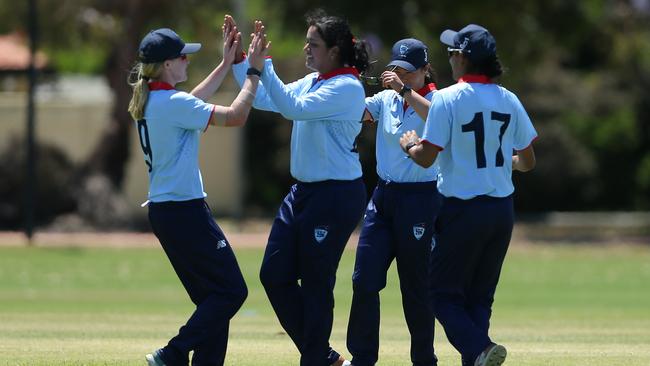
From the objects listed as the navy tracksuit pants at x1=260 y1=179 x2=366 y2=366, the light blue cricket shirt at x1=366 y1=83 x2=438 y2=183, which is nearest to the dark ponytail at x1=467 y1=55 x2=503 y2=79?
the light blue cricket shirt at x1=366 y1=83 x2=438 y2=183

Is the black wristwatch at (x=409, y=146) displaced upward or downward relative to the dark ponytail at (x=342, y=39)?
downward

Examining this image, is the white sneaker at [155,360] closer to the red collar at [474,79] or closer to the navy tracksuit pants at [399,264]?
the navy tracksuit pants at [399,264]

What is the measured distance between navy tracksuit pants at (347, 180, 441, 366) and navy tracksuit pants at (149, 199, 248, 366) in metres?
0.86

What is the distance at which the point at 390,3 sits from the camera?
30969mm

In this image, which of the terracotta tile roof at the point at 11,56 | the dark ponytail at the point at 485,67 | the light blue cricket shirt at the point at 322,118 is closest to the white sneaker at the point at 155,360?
the light blue cricket shirt at the point at 322,118

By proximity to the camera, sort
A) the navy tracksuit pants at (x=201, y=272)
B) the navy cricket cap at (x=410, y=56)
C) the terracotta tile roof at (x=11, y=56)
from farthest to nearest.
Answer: the terracotta tile roof at (x=11, y=56) < the navy cricket cap at (x=410, y=56) < the navy tracksuit pants at (x=201, y=272)

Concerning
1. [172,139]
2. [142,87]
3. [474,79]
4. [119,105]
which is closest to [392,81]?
[474,79]

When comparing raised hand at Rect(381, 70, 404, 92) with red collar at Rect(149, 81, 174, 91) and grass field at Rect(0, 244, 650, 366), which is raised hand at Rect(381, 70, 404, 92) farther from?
grass field at Rect(0, 244, 650, 366)

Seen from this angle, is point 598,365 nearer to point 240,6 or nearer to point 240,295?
point 240,295

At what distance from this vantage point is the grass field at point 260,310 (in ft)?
33.3

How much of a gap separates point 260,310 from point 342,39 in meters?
8.75

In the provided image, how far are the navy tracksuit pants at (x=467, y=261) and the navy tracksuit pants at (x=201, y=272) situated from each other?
136 cm

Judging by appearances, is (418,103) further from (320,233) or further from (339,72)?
(320,233)

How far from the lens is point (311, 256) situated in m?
8.61
